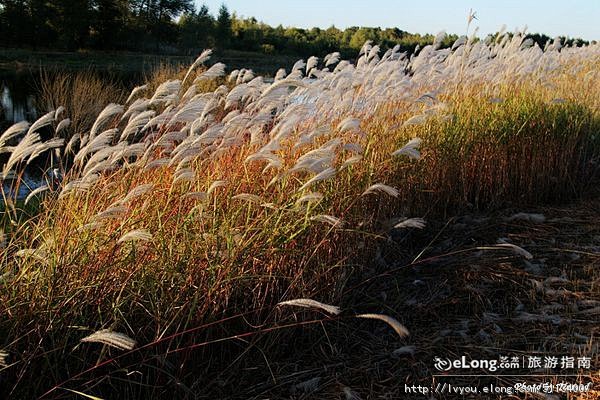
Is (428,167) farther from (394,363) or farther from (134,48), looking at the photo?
(134,48)

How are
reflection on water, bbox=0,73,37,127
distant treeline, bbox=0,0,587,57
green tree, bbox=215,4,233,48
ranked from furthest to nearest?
green tree, bbox=215,4,233,48, distant treeline, bbox=0,0,587,57, reflection on water, bbox=0,73,37,127

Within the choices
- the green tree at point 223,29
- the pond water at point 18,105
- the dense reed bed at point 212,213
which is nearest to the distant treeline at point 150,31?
the green tree at point 223,29

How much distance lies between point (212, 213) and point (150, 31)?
2046 inches

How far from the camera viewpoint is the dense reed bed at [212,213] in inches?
78.7

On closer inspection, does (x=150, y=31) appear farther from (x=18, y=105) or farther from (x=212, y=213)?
(x=212, y=213)

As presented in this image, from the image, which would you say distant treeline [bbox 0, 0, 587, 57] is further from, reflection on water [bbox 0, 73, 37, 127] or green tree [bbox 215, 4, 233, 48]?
reflection on water [bbox 0, 73, 37, 127]

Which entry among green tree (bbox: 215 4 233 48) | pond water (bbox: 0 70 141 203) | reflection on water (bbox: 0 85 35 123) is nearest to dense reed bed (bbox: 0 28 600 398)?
pond water (bbox: 0 70 141 203)

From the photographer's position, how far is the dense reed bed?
1998 mm

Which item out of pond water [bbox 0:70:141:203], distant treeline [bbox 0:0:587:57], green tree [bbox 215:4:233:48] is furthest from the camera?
green tree [bbox 215:4:233:48]

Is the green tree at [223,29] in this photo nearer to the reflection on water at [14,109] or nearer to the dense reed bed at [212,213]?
the reflection on water at [14,109]

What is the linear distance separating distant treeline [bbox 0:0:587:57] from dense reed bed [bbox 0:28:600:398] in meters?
23.1

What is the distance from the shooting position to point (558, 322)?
251 cm

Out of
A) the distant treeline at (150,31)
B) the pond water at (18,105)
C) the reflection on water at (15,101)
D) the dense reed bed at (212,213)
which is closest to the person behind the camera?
the dense reed bed at (212,213)

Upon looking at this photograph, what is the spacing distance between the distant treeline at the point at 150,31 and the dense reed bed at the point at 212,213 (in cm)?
2306
